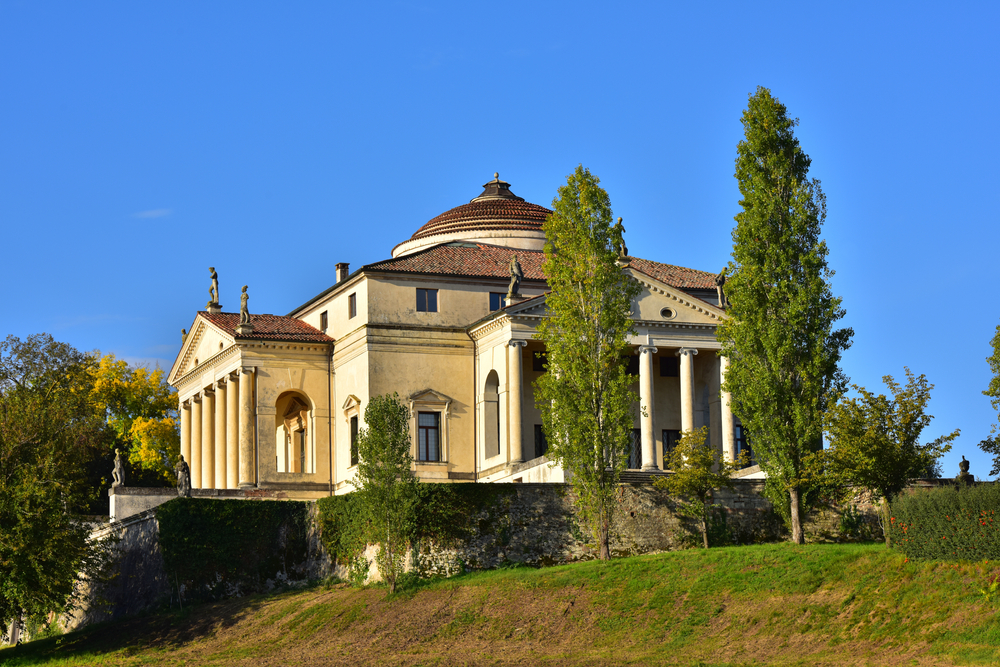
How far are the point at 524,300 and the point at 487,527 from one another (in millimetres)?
17226

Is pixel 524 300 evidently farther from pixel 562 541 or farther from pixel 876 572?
pixel 876 572

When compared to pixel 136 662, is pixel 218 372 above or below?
above

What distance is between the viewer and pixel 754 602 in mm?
35875

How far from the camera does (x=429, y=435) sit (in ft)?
202

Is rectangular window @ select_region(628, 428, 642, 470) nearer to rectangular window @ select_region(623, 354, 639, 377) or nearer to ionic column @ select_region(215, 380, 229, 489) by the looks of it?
rectangular window @ select_region(623, 354, 639, 377)

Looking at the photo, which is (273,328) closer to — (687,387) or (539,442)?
(539,442)

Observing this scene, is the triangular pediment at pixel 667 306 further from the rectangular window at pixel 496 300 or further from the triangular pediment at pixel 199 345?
the triangular pediment at pixel 199 345

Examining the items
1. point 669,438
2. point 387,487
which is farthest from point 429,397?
point 387,487

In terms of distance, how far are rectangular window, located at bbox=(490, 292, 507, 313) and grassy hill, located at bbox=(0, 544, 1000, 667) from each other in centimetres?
2062

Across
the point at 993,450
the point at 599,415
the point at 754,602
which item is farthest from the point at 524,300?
the point at 754,602

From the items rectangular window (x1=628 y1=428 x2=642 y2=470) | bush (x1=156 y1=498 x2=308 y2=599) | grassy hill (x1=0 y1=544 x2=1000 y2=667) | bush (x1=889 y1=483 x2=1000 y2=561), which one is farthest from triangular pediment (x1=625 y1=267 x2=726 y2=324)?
bush (x1=889 y1=483 x2=1000 y2=561)

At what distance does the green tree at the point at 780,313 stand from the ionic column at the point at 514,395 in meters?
14.3

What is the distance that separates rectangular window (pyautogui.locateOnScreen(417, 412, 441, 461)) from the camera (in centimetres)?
6125

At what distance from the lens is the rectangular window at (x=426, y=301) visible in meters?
62.5
